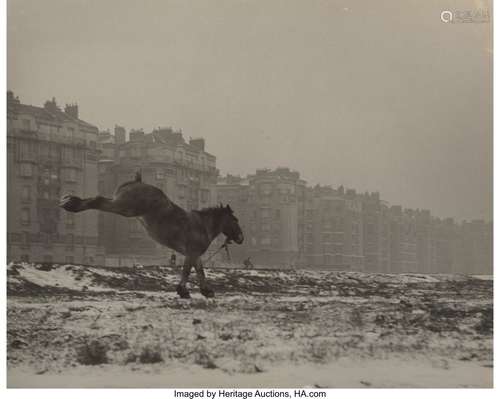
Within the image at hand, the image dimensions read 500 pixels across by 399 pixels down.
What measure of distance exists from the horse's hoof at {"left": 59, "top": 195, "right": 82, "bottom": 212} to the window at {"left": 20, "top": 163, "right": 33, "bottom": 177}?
388mm

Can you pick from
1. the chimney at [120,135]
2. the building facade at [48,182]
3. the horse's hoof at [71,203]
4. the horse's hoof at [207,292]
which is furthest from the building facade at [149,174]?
the horse's hoof at [207,292]

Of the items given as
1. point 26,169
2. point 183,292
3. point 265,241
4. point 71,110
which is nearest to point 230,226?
point 265,241

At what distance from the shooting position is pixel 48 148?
611cm

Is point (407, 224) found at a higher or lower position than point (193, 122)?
lower

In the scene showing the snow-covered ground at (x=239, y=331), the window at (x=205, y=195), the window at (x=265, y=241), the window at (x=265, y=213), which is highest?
the window at (x=205, y=195)

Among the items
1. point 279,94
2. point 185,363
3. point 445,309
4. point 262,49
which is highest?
point 262,49

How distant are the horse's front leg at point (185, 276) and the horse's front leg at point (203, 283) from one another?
0.06 m

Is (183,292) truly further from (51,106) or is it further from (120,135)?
(51,106)

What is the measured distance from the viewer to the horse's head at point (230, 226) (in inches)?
248

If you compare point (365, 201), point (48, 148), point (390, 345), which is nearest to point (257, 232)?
point (365, 201)

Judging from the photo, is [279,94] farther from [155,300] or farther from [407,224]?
[155,300]

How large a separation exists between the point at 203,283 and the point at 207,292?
93 millimetres

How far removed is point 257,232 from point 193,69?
1700mm

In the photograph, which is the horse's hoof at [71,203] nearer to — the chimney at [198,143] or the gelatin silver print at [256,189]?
the gelatin silver print at [256,189]
